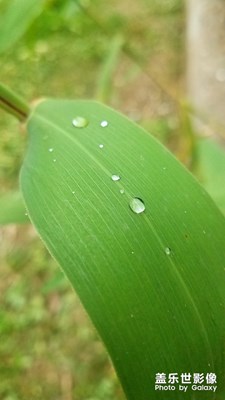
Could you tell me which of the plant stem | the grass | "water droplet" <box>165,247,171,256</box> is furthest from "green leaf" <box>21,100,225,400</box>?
the grass

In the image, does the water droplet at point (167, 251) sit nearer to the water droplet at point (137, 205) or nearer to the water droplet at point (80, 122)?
the water droplet at point (137, 205)

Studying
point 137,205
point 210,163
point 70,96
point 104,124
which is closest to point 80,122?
point 104,124

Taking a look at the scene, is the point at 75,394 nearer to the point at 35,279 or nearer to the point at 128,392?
the point at 35,279

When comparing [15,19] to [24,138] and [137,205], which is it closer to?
[24,138]

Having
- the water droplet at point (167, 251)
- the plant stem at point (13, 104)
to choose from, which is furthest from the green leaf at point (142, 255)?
the plant stem at point (13, 104)

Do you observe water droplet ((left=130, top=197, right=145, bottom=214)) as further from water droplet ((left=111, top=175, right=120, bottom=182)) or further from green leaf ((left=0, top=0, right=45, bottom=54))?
green leaf ((left=0, top=0, right=45, bottom=54))
